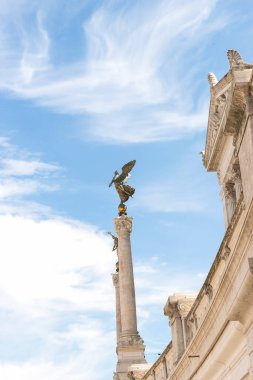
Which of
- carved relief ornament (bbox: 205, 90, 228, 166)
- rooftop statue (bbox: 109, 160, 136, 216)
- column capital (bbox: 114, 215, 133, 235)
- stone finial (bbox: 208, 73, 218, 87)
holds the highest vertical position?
rooftop statue (bbox: 109, 160, 136, 216)

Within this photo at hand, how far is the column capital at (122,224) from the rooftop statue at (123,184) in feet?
5.52

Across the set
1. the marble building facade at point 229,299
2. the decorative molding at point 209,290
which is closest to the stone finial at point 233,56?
the marble building facade at point 229,299

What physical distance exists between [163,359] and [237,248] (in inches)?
551

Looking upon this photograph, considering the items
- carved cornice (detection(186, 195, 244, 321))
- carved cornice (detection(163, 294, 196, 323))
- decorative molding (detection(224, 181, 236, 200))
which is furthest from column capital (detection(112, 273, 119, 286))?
carved cornice (detection(186, 195, 244, 321))

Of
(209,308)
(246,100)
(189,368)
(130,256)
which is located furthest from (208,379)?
(130,256)

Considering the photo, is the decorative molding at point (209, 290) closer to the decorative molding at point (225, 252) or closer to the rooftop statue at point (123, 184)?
the decorative molding at point (225, 252)

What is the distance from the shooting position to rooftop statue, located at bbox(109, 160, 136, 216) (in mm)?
50312

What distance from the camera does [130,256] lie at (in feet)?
153

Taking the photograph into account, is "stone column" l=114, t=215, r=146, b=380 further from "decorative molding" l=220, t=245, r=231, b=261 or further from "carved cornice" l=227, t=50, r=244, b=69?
"decorative molding" l=220, t=245, r=231, b=261

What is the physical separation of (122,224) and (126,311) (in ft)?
19.5

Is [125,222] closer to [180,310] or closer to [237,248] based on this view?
[180,310]

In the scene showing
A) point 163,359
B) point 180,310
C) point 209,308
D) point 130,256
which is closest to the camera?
point 209,308

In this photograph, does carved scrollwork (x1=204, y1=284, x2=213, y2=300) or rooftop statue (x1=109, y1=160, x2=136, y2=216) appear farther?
rooftop statue (x1=109, y1=160, x2=136, y2=216)

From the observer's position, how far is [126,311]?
44.3m
